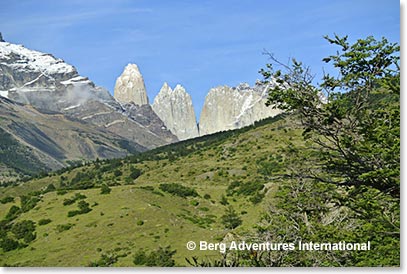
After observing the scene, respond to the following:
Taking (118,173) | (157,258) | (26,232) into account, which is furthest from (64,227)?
(118,173)

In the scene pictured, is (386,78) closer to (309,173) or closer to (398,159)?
(398,159)

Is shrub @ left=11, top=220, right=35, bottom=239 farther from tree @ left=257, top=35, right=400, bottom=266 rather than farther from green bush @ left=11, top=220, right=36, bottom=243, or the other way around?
tree @ left=257, top=35, right=400, bottom=266

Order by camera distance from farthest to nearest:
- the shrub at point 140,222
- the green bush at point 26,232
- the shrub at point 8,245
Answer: the shrub at point 140,222, the green bush at point 26,232, the shrub at point 8,245

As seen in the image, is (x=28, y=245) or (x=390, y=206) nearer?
(x=390, y=206)

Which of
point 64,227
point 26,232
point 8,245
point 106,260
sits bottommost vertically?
point 106,260

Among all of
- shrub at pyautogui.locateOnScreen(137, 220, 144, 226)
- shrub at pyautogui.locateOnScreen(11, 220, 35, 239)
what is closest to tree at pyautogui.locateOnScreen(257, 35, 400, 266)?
shrub at pyautogui.locateOnScreen(137, 220, 144, 226)

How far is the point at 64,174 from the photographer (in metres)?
109

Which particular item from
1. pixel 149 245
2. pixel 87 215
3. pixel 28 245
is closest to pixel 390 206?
Answer: pixel 149 245

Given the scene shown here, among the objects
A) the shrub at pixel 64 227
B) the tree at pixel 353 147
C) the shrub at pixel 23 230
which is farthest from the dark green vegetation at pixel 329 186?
the shrub at pixel 23 230

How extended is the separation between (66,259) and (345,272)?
589 cm

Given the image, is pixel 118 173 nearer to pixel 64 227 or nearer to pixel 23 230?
pixel 23 230

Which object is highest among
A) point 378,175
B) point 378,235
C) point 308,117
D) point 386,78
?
point 386,78

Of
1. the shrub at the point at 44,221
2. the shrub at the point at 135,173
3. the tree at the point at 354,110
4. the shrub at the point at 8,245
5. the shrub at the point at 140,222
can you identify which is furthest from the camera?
the shrub at the point at 135,173

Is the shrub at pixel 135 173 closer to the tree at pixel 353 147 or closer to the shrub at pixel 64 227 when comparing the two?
the shrub at pixel 64 227
